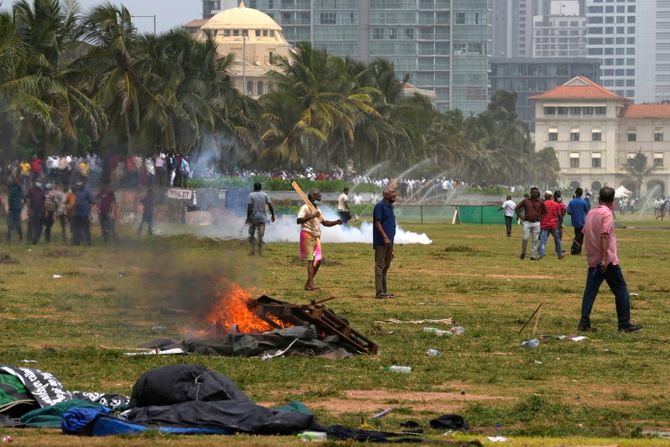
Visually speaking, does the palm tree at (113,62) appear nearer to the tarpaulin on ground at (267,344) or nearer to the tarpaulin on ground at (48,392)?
the tarpaulin on ground at (267,344)

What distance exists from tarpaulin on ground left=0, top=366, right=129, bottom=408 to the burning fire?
480 centimetres

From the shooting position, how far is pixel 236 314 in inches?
706

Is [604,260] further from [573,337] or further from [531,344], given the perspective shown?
[531,344]

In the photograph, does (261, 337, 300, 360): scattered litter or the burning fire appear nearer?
(261, 337, 300, 360): scattered litter

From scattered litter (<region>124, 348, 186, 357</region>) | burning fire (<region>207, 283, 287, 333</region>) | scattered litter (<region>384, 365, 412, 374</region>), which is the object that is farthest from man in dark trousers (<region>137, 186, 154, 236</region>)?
scattered litter (<region>384, 365, 412, 374</region>)

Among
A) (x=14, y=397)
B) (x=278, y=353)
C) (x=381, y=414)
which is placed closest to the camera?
(x=14, y=397)

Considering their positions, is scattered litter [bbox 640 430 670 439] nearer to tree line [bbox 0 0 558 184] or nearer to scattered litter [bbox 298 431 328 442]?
scattered litter [bbox 298 431 328 442]

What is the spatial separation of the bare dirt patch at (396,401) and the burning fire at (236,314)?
10.7 ft

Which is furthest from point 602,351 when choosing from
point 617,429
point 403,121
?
point 403,121

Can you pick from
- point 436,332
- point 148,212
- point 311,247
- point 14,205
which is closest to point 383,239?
point 311,247

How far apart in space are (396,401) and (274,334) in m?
3.41

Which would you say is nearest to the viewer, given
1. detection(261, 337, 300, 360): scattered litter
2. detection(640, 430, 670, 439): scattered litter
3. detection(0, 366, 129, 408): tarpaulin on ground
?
detection(640, 430, 670, 439): scattered litter

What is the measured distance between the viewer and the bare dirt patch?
13.5 meters

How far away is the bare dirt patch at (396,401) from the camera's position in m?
13.5
